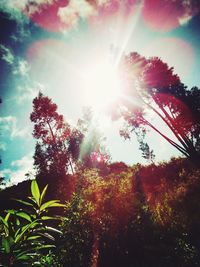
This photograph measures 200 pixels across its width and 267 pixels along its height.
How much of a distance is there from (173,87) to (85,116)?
20477 millimetres

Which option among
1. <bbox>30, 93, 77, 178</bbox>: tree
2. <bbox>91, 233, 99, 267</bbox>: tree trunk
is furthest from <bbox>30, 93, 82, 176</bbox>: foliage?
<bbox>91, 233, 99, 267</bbox>: tree trunk

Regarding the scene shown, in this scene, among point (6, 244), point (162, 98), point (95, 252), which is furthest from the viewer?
point (162, 98)

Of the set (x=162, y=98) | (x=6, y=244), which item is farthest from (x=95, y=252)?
(x=162, y=98)

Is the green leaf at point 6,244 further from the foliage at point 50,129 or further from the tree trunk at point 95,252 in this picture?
the foliage at point 50,129

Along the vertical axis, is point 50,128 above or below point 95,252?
above

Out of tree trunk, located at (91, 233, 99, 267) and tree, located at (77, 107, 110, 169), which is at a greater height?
tree, located at (77, 107, 110, 169)

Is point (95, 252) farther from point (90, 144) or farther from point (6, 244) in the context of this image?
point (90, 144)

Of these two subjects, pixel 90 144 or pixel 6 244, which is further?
pixel 90 144

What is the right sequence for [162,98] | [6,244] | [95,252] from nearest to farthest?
1. [6,244]
2. [95,252]
3. [162,98]

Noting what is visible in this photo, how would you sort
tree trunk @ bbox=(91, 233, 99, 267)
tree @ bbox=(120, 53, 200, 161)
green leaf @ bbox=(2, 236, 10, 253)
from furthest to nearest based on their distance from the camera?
tree @ bbox=(120, 53, 200, 161) → tree trunk @ bbox=(91, 233, 99, 267) → green leaf @ bbox=(2, 236, 10, 253)

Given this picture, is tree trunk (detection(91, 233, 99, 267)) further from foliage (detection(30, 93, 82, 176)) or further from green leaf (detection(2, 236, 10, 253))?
foliage (detection(30, 93, 82, 176))

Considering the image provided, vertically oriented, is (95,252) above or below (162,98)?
below

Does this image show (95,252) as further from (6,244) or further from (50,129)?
(50,129)

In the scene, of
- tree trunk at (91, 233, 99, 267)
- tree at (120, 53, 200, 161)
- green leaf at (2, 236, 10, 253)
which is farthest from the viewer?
tree at (120, 53, 200, 161)
